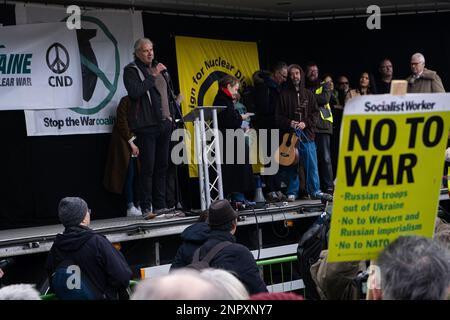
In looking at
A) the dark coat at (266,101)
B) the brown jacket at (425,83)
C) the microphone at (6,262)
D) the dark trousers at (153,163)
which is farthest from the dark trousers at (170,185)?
the brown jacket at (425,83)

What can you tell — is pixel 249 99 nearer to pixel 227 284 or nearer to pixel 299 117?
pixel 299 117

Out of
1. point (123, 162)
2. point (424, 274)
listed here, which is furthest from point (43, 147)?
point (424, 274)

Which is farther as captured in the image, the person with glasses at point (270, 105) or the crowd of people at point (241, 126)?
the person with glasses at point (270, 105)

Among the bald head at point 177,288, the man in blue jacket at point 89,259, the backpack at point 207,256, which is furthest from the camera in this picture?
the man in blue jacket at point 89,259

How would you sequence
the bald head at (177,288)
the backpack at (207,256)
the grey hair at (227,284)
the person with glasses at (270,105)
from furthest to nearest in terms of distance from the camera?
the person with glasses at (270,105) → the backpack at (207,256) → the grey hair at (227,284) → the bald head at (177,288)

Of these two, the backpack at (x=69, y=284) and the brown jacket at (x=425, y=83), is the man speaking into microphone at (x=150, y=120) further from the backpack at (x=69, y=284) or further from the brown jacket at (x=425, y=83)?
the brown jacket at (x=425, y=83)

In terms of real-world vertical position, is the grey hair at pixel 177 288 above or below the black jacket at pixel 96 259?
above

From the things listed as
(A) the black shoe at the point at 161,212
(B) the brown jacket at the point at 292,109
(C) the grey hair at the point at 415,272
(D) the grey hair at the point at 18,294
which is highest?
(B) the brown jacket at the point at 292,109

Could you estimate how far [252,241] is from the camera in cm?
912

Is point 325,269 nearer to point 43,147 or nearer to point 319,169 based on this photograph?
point 43,147

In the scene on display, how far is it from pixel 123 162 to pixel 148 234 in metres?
1.85

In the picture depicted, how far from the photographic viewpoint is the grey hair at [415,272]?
282 centimetres

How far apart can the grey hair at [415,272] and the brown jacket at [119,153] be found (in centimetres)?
677

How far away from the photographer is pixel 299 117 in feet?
34.1
